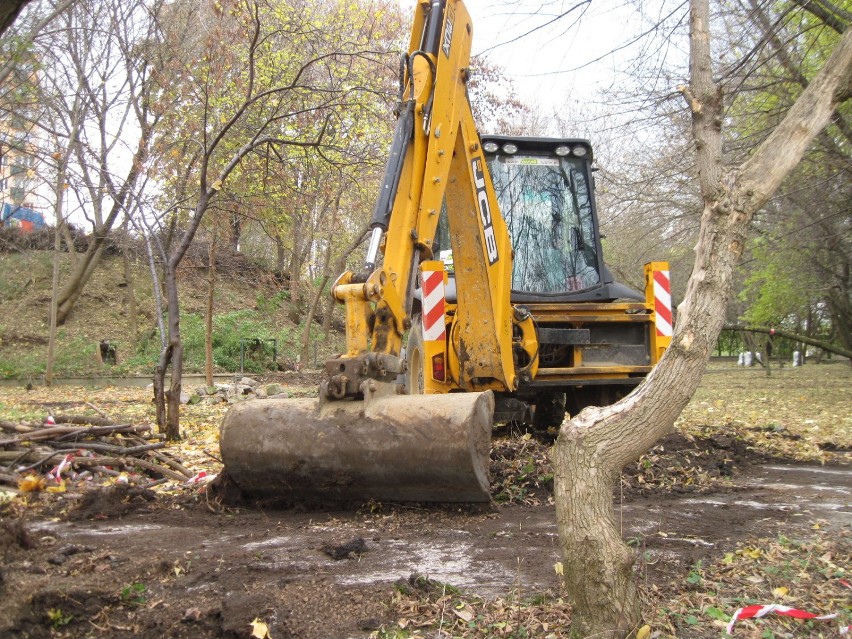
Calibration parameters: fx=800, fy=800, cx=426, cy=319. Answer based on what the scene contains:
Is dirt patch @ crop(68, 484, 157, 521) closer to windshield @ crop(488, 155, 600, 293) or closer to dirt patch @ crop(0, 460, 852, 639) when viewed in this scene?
dirt patch @ crop(0, 460, 852, 639)

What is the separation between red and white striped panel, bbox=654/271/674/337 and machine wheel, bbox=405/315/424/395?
2.35 m

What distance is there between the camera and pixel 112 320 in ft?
85.6

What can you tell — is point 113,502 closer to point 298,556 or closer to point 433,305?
point 298,556

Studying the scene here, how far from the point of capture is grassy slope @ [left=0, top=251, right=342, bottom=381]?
22562 millimetres

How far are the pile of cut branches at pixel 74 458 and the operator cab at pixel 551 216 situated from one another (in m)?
3.55

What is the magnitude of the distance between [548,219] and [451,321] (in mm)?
1807

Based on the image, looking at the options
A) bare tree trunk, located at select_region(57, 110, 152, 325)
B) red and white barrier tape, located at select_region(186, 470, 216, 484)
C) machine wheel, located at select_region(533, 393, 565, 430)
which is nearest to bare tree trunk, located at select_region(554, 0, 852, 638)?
red and white barrier tape, located at select_region(186, 470, 216, 484)

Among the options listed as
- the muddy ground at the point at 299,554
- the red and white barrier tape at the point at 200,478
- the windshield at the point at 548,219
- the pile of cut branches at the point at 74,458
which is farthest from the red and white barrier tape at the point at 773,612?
the windshield at the point at 548,219

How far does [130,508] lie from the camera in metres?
5.73

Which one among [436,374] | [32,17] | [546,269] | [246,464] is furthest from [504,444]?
[32,17]

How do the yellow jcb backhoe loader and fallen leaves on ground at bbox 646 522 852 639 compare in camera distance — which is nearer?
fallen leaves on ground at bbox 646 522 852 639

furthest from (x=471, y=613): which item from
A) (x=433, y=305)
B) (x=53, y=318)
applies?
(x=53, y=318)

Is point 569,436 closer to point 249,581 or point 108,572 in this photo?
point 249,581

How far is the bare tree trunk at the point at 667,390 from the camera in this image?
126 inches
